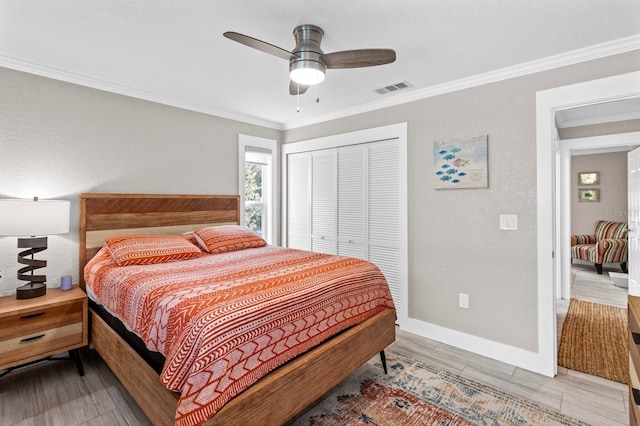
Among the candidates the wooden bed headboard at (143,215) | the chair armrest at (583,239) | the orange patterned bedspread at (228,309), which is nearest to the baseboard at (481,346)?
the orange patterned bedspread at (228,309)

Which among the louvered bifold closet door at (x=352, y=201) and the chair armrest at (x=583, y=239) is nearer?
the louvered bifold closet door at (x=352, y=201)

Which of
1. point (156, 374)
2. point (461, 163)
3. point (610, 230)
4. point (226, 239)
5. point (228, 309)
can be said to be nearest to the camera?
point (228, 309)

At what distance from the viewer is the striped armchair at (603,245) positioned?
534 centimetres

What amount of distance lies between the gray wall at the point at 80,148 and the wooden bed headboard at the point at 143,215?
10 centimetres

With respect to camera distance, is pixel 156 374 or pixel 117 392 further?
pixel 117 392

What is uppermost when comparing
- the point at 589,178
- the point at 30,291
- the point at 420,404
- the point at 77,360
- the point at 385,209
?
the point at 589,178

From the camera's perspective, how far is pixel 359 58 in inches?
73.8

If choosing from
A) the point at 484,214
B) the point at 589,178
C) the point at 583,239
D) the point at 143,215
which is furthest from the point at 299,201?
the point at 589,178

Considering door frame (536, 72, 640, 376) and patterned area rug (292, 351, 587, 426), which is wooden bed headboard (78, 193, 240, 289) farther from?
door frame (536, 72, 640, 376)

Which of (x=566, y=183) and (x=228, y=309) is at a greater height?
(x=566, y=183)

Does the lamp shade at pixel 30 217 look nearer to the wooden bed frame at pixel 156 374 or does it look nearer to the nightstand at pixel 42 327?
the wooden bed frame at pixel 156 374

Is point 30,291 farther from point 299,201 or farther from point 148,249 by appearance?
point 299,201

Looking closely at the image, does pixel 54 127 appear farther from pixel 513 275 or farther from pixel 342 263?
pixel 513 275

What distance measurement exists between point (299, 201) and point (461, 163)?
7.07ft
